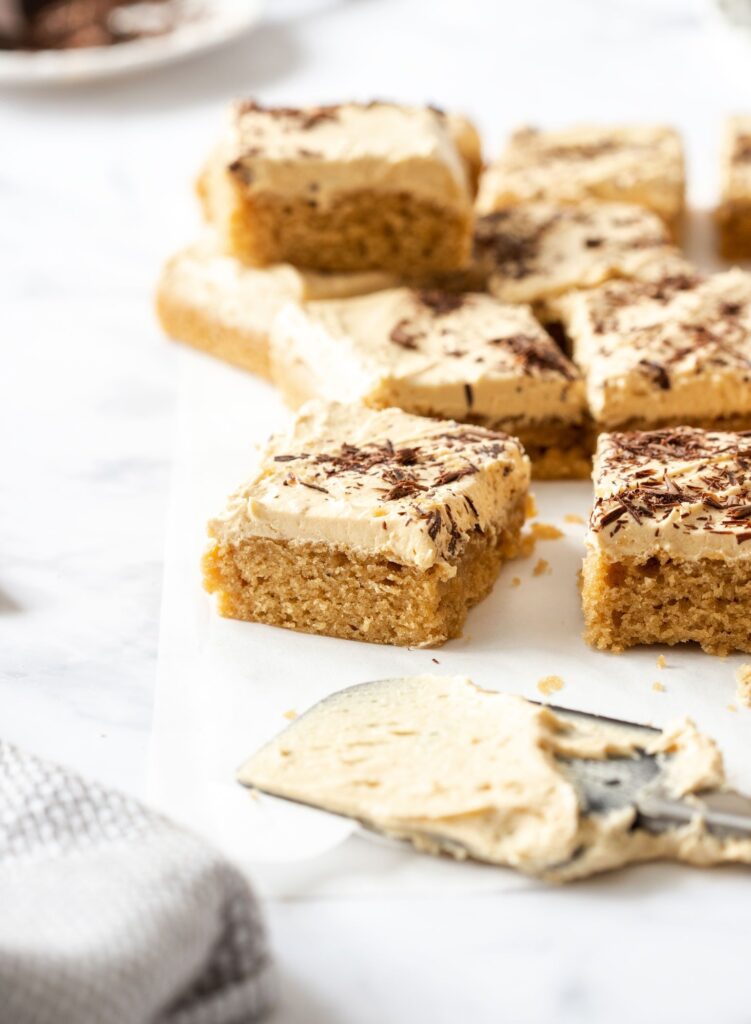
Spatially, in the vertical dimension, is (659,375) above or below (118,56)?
below

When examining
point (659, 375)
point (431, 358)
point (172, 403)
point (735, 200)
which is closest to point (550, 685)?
point (659, 375)

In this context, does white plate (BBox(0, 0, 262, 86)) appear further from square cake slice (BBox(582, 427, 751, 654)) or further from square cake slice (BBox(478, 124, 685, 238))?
square cake slice (BBox(582, 427, 751, 654))

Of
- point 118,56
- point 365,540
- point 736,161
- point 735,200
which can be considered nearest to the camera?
point 365,540

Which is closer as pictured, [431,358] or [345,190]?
[431,358]

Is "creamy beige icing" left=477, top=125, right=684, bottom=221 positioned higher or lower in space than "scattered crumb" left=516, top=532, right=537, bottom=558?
higher

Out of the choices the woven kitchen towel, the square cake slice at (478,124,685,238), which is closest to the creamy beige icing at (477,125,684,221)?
the square cake slice at (478,124,685,238)

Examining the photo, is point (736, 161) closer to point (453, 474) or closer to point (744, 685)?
point (453, 474)

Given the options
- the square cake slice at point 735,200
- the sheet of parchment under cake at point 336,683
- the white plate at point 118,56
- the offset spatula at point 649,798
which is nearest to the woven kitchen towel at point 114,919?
the sheet of parchment under cake at point 336,683
